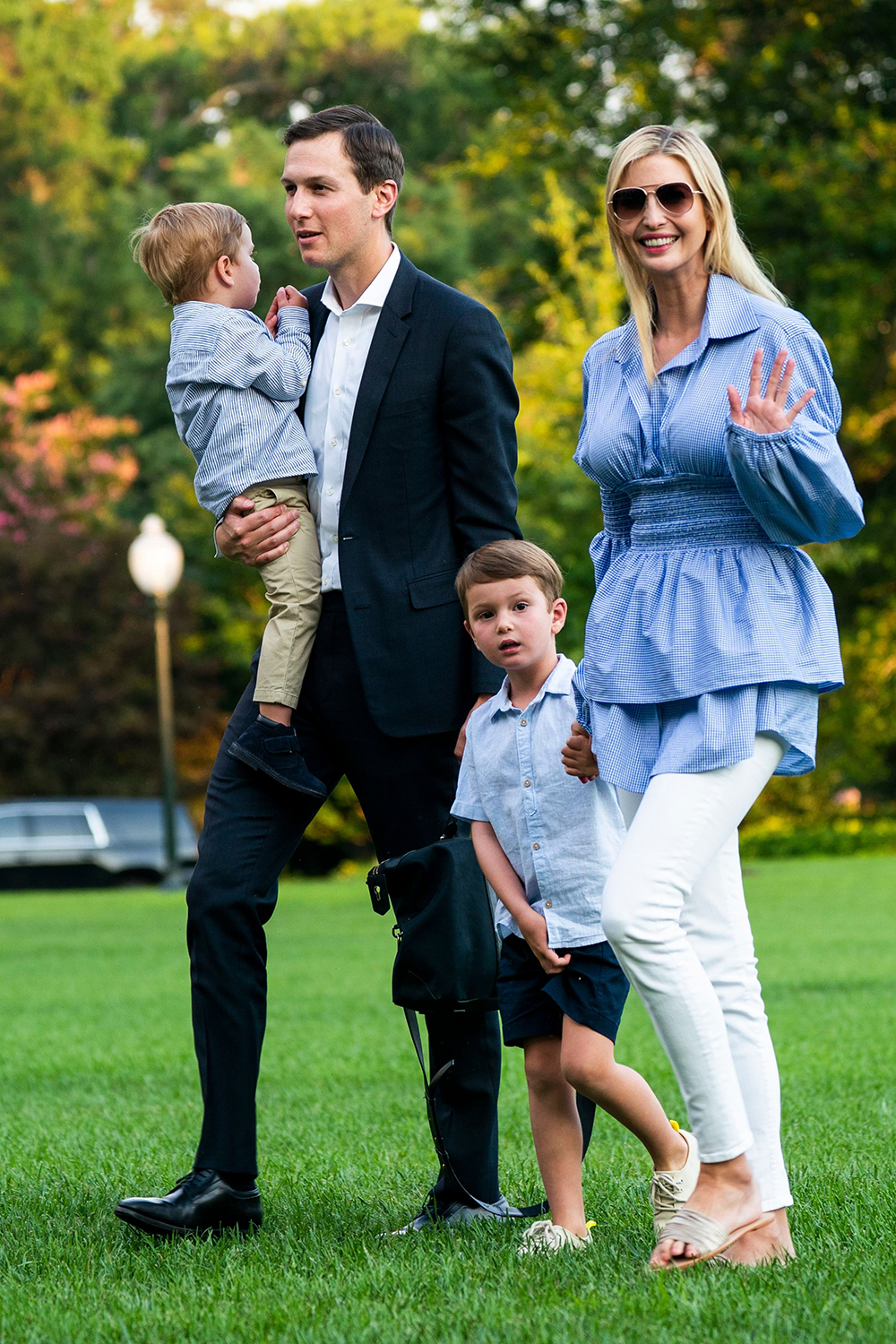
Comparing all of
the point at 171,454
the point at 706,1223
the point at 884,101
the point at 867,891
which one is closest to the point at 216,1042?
the point at 706,1223

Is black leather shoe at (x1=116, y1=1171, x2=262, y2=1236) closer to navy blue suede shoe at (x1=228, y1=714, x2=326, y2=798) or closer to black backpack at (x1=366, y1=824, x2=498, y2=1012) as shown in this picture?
black backpack at (x1=366, y1=824, x2=498, y2=1012)

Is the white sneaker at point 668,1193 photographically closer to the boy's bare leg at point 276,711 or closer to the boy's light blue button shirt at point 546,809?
the boy's light blue button shirt at point 546,809

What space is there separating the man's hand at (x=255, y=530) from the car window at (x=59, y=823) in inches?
866

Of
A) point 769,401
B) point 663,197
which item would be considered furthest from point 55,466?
point 769,401

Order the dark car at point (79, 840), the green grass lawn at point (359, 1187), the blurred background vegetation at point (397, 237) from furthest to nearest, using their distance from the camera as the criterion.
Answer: the dark car at point (79, 840), the blurred background vegetation at point (397, 237), the green grass lawn at point (359, 1187)

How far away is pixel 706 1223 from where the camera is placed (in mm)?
3230

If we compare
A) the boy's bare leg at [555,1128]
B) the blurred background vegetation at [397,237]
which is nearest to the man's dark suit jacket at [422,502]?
the boy's bare leg at [555,1128]

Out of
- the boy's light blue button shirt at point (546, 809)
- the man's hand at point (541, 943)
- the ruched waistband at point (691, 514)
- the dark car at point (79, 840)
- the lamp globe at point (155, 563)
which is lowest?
the dark car at point (79, 840)

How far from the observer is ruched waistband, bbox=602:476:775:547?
135 inches

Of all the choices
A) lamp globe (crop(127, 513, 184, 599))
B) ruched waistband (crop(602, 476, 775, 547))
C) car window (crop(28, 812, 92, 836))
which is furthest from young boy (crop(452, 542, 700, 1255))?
car window (crop(28, 812, 92, 836))

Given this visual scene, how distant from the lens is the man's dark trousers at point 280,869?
3.89m

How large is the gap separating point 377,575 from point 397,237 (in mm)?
26955

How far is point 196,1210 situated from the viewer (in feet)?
12.3

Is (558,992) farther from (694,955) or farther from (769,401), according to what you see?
(769,401)
